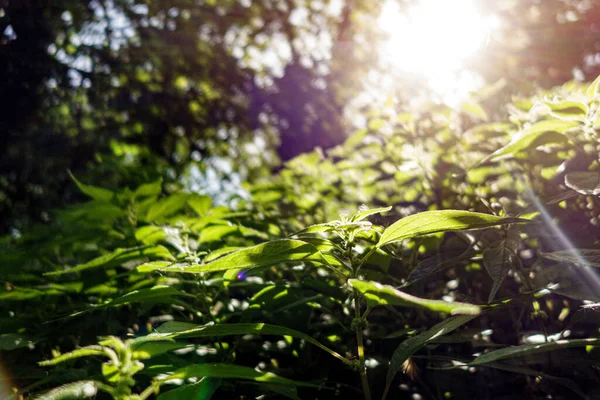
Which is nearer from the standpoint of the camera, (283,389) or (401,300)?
(401,300)

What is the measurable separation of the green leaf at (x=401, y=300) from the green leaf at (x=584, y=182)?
407mm

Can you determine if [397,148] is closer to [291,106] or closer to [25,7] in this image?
[291,106]

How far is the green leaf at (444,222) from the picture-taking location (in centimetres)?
80

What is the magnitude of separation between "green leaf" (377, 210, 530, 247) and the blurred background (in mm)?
1304

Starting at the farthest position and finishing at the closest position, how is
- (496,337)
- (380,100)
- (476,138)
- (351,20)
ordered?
(351,20), (380,100), (476,138), (496,337)

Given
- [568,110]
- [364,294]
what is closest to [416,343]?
[364,294]

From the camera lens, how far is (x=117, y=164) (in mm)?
2342

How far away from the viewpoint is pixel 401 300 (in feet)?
2.47

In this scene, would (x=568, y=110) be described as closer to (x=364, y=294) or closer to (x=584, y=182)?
(x=584, y=182)

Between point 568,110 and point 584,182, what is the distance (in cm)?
21

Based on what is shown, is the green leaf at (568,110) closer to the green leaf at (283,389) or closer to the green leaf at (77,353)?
the green leaf at (283,389)

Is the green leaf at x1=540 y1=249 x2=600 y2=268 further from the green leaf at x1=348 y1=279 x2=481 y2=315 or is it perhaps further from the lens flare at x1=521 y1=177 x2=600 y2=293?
the green leaf at x1=348 y1=279 x2=481 y2=315

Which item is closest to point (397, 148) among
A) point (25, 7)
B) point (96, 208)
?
point (96, 208)

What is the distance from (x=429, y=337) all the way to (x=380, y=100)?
187cm
